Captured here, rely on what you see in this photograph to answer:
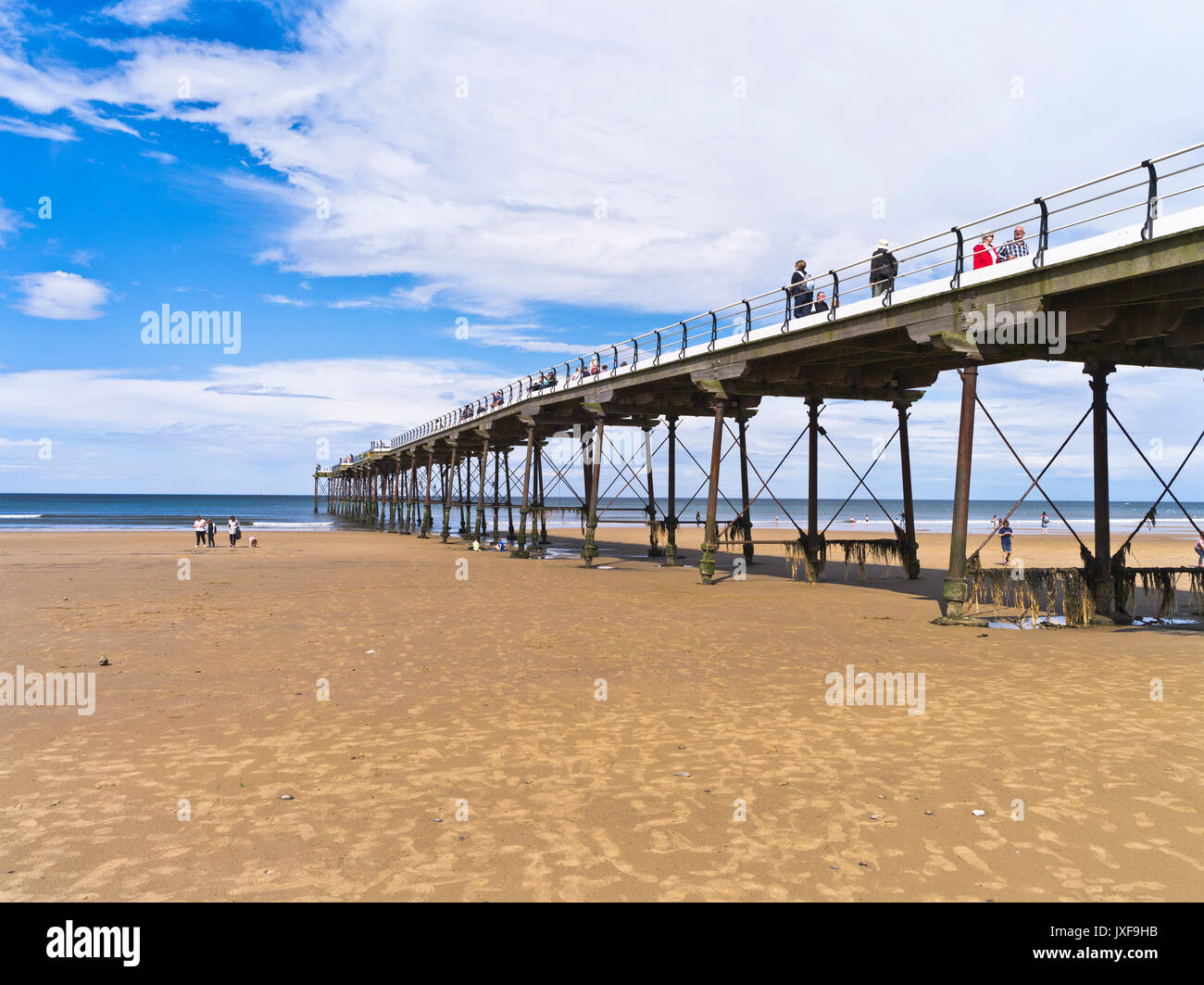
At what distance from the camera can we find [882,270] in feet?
51.4

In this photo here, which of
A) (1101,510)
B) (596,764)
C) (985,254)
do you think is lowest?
(596,764)

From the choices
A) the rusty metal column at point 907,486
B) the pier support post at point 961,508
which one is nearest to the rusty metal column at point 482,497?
the rusty metal column at point 907,486

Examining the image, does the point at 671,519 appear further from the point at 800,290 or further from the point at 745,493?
the point at 800,290

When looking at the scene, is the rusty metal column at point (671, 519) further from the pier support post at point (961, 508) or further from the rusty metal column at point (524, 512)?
the pier support post at point (961, 508)

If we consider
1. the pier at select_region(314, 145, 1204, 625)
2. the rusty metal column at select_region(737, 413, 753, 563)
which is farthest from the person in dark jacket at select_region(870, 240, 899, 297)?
the rusty metal column at select_region(737, 413, 753, 563)

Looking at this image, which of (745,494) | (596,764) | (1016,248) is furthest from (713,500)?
(596,764)

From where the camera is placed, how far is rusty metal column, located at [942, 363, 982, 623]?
1397 centimetres

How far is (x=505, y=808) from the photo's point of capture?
5840 millimetres

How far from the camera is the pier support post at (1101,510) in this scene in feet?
49.2

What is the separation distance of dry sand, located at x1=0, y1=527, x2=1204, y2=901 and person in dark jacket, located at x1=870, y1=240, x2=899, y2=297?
704 centimetres

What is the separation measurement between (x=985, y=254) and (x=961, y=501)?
15.5ft

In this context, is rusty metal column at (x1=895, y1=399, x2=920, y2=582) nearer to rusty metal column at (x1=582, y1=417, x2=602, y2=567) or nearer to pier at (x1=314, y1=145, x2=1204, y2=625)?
pier at (x1=314, y1=145, x2=1204, y2=625)
